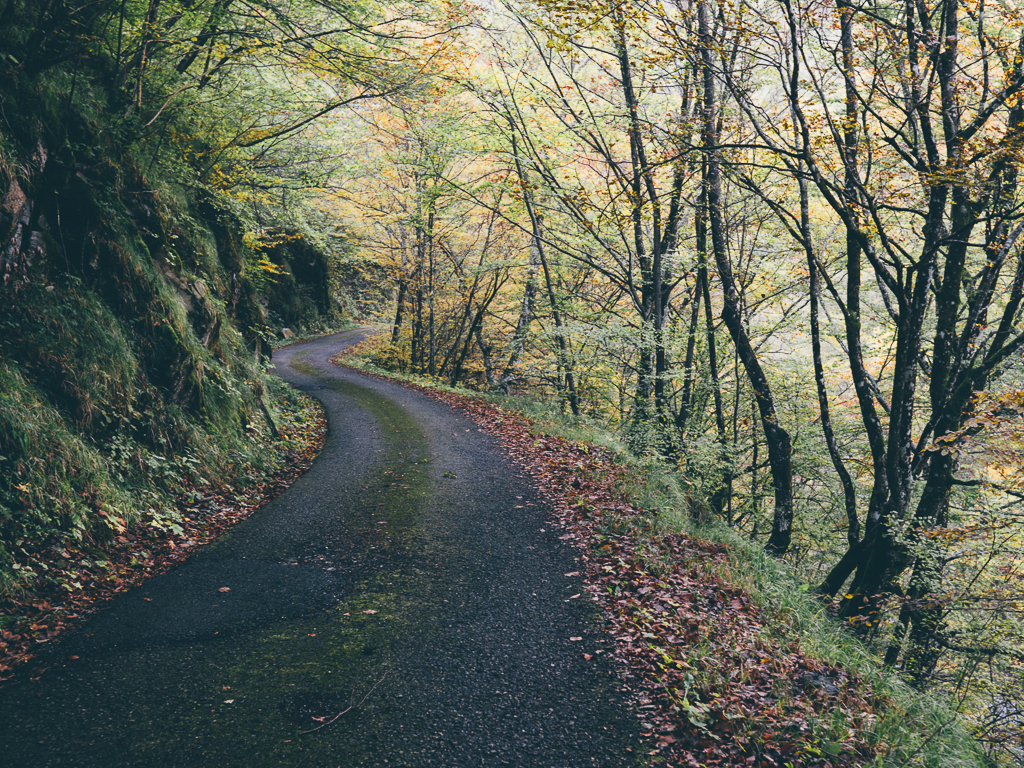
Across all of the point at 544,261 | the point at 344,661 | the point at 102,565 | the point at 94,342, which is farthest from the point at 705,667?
the point at 544,261

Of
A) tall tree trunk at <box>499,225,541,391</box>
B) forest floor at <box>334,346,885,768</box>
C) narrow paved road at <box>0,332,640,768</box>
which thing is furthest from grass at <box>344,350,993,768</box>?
tall tree trunk at <box>499,225,541,391</box>

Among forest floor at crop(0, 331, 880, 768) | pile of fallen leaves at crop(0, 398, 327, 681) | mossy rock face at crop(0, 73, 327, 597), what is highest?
mossy rock face at crop(0, 73, 327, 597)

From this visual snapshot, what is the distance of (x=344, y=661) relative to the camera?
13.7 feet

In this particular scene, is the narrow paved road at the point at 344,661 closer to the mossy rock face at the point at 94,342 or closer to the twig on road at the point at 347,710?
the twig on road at the point at 347,710

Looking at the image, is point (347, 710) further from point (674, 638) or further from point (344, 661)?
point (674, 638)

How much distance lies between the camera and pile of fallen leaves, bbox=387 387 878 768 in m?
3.46

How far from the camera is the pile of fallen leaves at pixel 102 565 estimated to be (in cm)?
414

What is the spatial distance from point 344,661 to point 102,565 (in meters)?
2.83

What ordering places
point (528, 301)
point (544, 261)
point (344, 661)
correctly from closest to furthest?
point (344, 661) < point (544, 261) < point (528, 301)

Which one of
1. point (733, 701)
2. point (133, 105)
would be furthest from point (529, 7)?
point (733, 701)

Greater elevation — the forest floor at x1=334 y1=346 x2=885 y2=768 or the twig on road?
the forest floor at x1=334 y1=346 x2=885 y2=768

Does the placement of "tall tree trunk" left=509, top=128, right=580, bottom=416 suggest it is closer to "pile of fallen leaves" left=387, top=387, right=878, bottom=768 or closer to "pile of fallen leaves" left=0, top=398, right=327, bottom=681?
"pile of fallen leaves" left=387, top=387, right=878, bottom=768

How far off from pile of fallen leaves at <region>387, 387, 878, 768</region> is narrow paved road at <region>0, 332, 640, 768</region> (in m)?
0.29

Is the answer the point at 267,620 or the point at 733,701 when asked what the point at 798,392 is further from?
the point at 267,620
